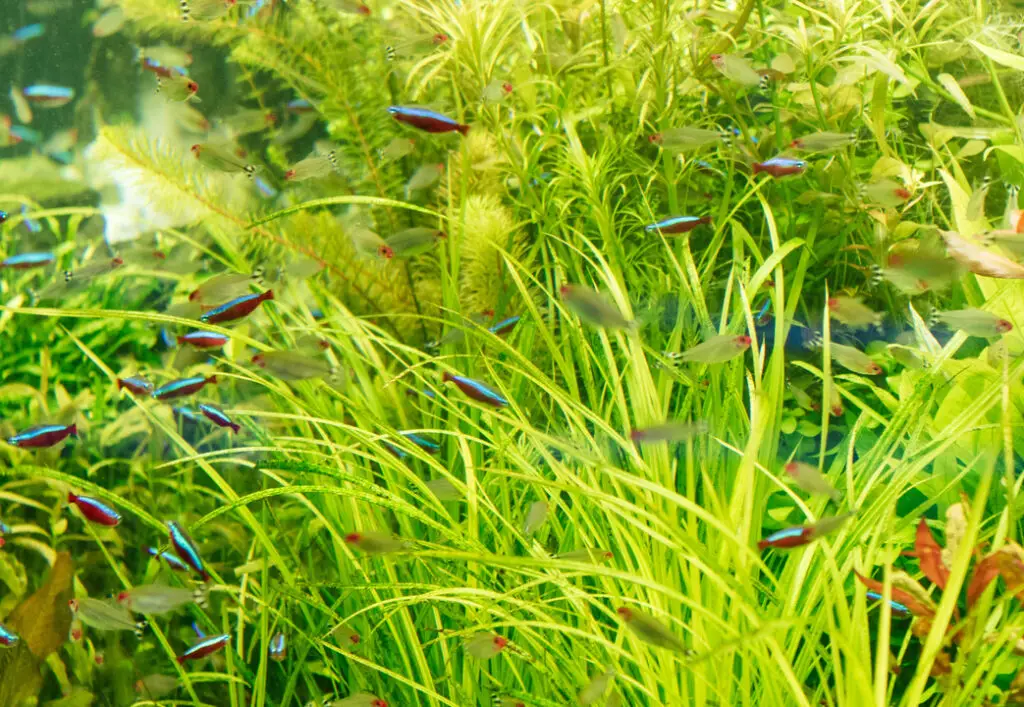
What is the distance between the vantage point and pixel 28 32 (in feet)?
15.5

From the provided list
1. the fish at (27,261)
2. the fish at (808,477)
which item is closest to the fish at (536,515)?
the fish at (808,477)

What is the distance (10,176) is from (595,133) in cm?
395

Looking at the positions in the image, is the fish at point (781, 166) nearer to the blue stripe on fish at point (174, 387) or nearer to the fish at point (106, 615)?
the blue stripe on fish at point (174, 387)

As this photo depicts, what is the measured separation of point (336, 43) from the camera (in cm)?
305

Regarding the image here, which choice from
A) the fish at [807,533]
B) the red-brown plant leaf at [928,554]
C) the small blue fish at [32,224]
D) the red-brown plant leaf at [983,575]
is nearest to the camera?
the fish at [807,533]

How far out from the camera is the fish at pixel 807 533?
42.2 inches

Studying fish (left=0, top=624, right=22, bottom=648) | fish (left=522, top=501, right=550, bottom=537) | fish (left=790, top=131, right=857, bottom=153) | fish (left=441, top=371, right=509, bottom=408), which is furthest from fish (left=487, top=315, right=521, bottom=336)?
fish (left=0, top=624, right=22, bottom=648)

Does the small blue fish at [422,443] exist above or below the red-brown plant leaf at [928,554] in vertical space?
below

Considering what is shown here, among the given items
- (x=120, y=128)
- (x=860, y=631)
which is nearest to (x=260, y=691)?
(x=860, y=631)

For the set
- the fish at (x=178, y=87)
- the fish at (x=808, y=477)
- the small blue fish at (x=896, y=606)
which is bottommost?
the small blue fish at (x=896, y=606)

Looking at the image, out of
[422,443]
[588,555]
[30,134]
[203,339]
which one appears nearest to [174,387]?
[203,339]

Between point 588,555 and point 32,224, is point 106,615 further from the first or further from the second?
point 32,224

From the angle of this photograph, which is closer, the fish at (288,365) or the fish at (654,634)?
the fish at (654,634)

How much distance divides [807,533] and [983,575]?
0.43m
